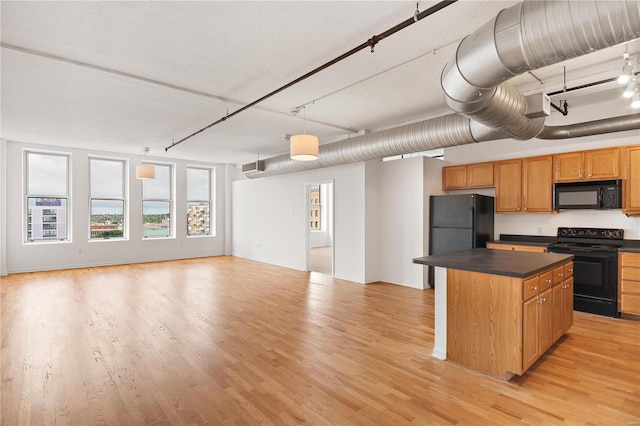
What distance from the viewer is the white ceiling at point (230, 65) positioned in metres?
2.57

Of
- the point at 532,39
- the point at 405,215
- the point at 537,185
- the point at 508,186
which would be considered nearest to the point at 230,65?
the point at 532,39

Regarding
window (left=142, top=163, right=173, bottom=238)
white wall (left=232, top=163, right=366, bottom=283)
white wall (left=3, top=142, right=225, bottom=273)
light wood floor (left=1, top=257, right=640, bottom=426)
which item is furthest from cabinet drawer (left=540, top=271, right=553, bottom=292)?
window (left=142, top=163, right=173, bottom=238)

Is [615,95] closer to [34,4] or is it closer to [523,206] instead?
[523,206]

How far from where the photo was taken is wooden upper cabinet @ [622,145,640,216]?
4230 millimetres

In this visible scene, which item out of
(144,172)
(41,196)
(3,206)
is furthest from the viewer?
(41,196)

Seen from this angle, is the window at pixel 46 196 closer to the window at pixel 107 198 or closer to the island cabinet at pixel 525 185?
the window at pixel 107 198

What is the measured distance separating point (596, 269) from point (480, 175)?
220 centimetres

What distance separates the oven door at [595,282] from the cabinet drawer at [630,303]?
0.07m

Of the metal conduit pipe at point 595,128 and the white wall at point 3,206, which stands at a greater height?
the metal conduit pipe at point 595,128

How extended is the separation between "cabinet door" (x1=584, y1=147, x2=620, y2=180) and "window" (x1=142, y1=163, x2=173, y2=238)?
31.6ft

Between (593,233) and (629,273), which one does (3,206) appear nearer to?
(593,233)

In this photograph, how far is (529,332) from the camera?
8.77 feet

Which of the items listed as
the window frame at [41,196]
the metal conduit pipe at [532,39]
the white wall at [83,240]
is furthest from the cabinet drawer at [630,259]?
the window frame at [41,196]

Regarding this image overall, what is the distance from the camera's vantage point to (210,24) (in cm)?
271
